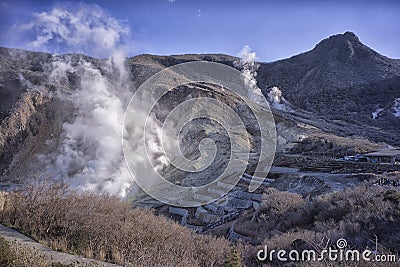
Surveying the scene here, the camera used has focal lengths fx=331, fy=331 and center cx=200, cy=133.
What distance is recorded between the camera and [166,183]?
94.1ft

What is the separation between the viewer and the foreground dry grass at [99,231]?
23.6ft

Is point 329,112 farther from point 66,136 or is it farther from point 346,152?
point 66,136

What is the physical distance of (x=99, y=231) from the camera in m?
8.03

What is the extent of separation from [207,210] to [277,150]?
1891 centimetres

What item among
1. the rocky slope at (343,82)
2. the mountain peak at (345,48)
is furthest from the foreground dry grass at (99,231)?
the mountain peak at (345,48)

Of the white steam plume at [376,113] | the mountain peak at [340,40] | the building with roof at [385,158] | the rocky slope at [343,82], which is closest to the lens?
the building with roof at [385,158]

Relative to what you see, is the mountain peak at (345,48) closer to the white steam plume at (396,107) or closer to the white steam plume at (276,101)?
the white steam plume at (276,101)

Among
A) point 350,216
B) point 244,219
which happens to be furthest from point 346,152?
point 350,216

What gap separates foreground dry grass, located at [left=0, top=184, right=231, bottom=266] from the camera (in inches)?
283

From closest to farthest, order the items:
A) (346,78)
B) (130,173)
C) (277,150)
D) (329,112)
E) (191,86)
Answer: (130,173), (277,150), (191,86), (329,112), (346,78)

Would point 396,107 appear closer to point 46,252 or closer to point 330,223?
point 330,223

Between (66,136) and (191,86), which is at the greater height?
(191,86)

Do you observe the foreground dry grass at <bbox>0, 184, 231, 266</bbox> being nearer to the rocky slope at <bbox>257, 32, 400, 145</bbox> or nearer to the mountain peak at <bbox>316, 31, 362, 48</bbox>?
the rocky slope at <bbox>257, 32, 400, 145</bbox>

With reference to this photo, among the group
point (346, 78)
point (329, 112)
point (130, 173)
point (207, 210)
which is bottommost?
point (207, 210)
